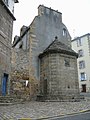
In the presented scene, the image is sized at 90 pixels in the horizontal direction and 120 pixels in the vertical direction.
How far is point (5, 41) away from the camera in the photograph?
548 inches

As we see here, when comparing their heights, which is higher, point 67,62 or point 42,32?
point 42,32

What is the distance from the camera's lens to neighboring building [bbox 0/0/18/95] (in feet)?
43.3

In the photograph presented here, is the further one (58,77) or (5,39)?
(58,77)

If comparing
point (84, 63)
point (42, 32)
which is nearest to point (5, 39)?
point (42, 32)

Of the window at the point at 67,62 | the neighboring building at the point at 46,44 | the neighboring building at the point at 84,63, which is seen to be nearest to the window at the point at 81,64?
the neighboring building at the point at 84,63

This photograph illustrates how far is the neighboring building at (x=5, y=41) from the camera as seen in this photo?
1320cm

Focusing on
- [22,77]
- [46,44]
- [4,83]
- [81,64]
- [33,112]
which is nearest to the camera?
[33,112]

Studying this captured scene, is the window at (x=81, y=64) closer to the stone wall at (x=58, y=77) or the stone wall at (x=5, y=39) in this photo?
the stone wall at (x=58, y=77)

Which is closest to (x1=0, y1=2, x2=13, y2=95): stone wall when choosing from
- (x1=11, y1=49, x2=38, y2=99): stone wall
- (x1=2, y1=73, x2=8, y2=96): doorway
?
(x1=2, y1=73, x2=8, y2=96): doorway

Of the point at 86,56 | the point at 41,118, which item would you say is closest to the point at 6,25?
the point at 41,118

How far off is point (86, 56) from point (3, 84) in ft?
70.5

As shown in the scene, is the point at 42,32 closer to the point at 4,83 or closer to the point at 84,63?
the point at 4,83

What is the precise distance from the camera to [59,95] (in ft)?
46.9

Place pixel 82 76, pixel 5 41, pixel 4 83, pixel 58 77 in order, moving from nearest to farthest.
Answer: pixel 4 83 < pixel 5 41 < pixel 58 77 < pixel 82 76
